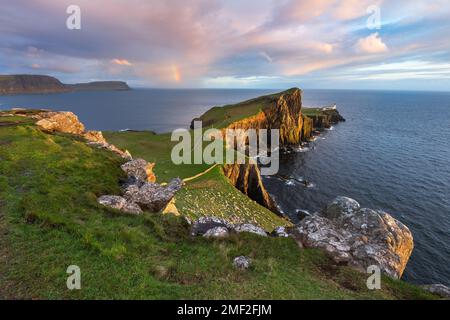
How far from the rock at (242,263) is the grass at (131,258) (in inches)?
12.9

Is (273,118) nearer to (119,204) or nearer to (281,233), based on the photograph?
(281,233)

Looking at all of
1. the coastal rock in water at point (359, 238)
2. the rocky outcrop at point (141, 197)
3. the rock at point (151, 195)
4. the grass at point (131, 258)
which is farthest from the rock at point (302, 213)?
the grass at point (131, 258)

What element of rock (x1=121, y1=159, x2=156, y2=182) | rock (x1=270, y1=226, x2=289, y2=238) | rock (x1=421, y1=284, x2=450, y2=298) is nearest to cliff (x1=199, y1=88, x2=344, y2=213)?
rock (x1=121, y1=159, x2=156, y2=182)

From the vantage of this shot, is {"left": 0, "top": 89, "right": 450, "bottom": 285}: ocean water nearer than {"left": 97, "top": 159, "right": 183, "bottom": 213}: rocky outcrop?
No

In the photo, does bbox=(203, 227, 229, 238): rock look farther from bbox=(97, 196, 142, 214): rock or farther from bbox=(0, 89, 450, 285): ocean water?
bbox=(0, 89, 450, 285): ocean water

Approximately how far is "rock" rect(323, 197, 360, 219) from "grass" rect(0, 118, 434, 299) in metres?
6.77

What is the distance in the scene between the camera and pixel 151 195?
20.9 metres

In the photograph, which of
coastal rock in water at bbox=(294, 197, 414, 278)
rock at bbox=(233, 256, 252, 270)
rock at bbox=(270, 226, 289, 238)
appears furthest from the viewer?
rock at bbox=(270, 226, 289, 238)

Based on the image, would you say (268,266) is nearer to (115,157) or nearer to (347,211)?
(347,211)

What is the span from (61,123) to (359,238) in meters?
45.0

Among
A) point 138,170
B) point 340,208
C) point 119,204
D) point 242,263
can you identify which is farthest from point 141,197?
point 340,208

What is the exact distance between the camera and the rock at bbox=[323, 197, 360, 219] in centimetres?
2062

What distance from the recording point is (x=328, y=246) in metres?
16.0

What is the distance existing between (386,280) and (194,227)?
1176cm
